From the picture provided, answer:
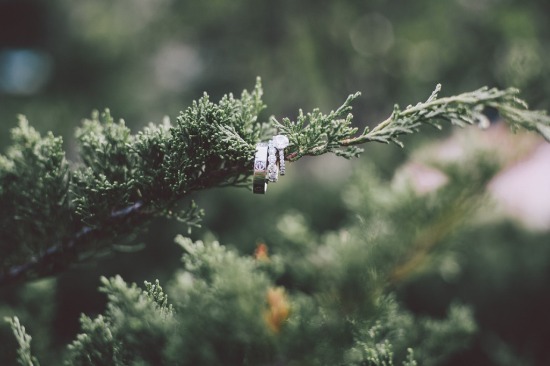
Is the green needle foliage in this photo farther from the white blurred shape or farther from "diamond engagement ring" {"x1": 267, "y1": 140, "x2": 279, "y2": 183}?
the white blurred shape

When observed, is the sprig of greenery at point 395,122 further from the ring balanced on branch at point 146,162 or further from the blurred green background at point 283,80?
the blurred green background at point 283,80

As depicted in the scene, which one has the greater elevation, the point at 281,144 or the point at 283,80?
the point at 283,80

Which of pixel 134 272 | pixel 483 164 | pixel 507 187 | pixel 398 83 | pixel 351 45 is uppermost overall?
pixel 351 45

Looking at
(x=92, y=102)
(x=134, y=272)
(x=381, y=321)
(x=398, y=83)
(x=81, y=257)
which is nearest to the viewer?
(x=381, y=321)

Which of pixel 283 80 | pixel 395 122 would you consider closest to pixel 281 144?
pixel 395 122

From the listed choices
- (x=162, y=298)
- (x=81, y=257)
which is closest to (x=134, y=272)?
(x=81, y=257)

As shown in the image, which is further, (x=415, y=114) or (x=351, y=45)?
(x=351, y=45)

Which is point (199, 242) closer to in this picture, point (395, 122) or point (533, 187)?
point (395, 122)

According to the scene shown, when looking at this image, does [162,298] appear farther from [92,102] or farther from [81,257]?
[92,102]
